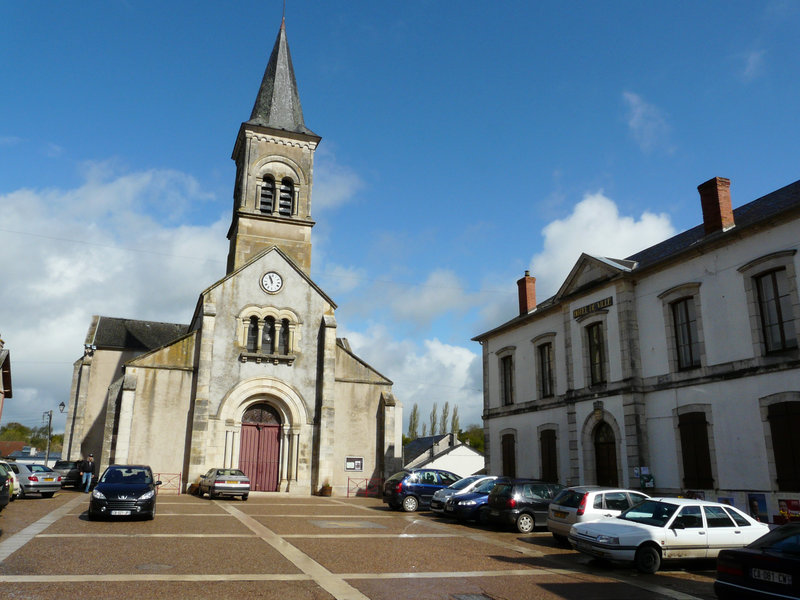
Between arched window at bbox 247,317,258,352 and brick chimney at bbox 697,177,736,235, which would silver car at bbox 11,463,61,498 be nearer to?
arched window at bbox 247,317,258,352

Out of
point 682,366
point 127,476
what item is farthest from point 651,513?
point 127,476

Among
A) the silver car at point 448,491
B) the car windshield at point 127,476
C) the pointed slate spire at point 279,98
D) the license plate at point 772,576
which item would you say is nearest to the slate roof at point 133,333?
the pointed slate spire at point 279,98

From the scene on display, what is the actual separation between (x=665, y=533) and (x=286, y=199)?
26.7 metres

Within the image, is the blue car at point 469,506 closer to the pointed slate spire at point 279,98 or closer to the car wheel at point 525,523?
the car wheel at point 525,523

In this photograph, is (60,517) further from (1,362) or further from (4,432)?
(4,432)

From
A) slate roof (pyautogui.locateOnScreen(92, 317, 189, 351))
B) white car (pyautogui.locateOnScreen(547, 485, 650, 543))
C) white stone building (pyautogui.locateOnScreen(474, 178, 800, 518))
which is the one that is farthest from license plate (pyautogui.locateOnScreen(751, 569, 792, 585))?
slate roof (pyautogui.locateOnScreen(92, 317, 189, 351))

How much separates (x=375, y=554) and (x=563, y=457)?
12.9 metres

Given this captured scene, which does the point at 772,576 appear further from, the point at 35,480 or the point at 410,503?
the point at 35,480

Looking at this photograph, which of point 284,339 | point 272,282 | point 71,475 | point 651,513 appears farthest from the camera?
point 272,282

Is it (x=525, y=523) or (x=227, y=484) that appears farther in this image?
(x=227, y=484)

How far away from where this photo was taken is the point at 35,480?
70.7 ft

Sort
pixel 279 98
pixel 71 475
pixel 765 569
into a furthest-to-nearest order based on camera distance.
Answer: pixel 279 98 < pixel 71 475 < pixel 765 569

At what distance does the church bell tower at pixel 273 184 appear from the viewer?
31953mm

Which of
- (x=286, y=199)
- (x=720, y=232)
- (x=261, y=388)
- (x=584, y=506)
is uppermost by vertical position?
(x=286, y=199)
